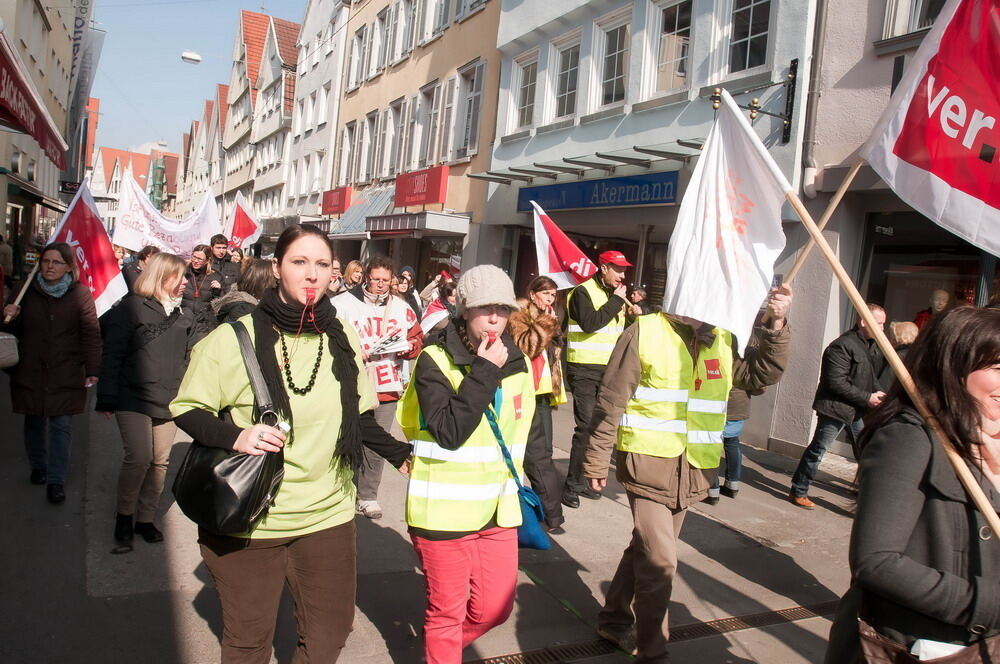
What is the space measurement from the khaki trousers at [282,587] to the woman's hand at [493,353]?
2.60 ft

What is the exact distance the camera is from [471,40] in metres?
17.9

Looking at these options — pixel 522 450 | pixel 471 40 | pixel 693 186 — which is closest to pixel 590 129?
pixel 471 40

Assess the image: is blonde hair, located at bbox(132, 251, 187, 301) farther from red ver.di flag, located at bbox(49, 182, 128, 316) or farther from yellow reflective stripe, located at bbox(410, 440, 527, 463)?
yellow reflective stripe, located at bbox(410, 440, 527, 463)

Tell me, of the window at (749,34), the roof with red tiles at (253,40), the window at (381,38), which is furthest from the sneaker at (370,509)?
the roof with red tiles at (253,40)

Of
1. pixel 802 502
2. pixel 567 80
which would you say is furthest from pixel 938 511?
pixel 567 80

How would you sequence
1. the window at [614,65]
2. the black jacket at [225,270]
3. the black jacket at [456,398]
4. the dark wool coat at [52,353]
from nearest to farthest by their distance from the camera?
the black jacket at [456,398] < the dark wool coat at [52,353] < the black jacket at [225,270] < the window at [614,65]

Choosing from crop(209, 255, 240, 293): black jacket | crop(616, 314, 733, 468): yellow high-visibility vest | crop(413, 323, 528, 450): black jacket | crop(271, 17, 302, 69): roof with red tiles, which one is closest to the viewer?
crop(413, 323, 528, 450): black jacket

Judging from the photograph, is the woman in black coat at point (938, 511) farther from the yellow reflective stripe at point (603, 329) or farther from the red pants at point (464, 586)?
the yellow reflective stripe at point (603, 329)

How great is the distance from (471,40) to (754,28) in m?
9.28

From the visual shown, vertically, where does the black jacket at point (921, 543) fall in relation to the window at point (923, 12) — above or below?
below

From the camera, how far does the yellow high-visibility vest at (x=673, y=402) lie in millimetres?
3680

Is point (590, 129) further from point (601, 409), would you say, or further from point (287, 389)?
point (287, 389)

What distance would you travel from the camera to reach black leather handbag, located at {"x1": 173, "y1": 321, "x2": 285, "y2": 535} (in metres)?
2.42

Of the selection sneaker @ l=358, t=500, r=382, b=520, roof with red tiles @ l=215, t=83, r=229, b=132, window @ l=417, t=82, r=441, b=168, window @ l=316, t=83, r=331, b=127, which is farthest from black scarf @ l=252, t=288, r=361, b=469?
roof with red tiles @ l=215, t=83, r=229, b=132
